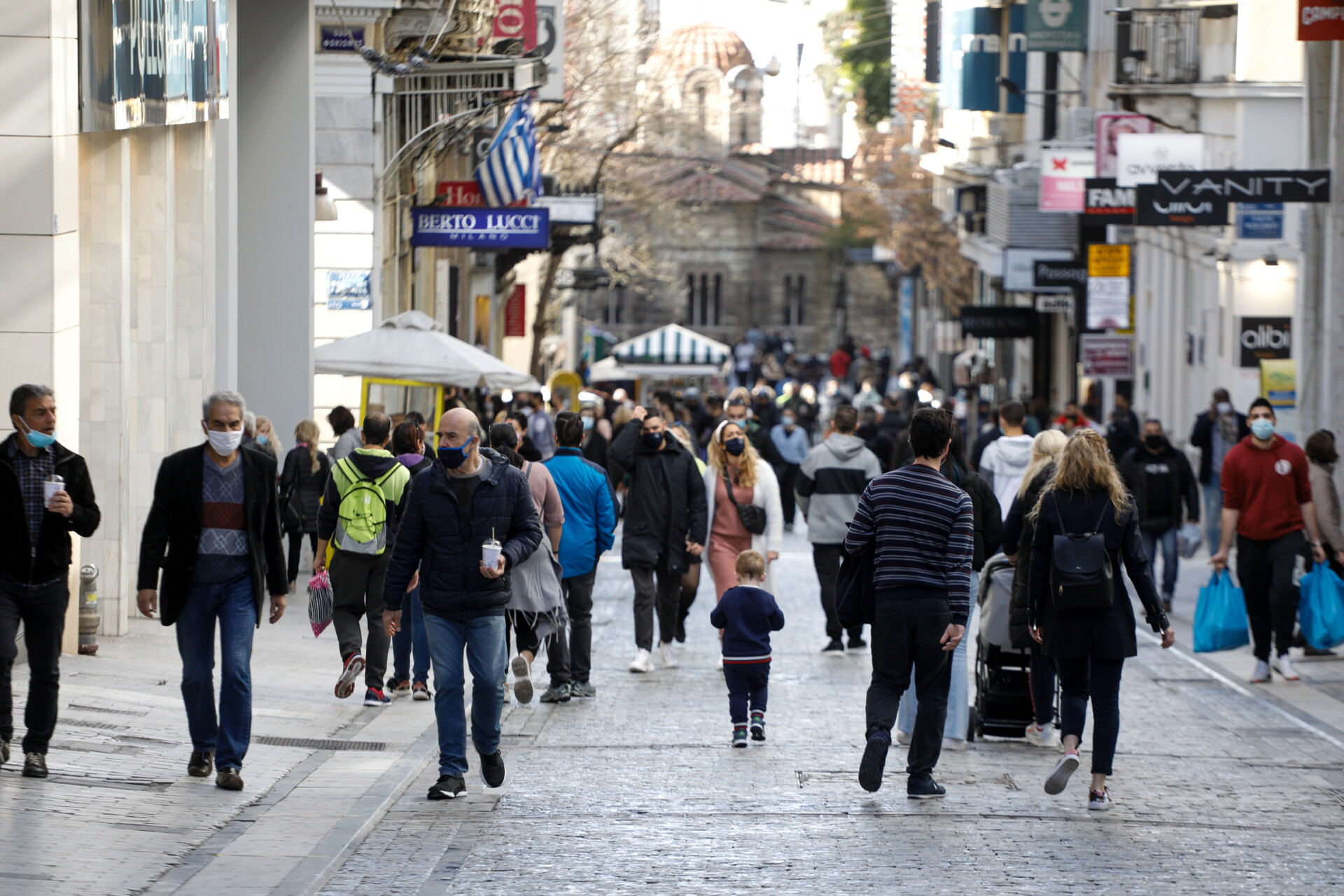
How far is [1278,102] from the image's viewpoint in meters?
24.5

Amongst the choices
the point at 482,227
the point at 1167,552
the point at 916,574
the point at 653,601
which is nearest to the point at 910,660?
the point at 916,574

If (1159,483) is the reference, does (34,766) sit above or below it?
below

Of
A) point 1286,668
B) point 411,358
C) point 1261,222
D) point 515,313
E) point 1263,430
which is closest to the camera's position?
point 1263,430

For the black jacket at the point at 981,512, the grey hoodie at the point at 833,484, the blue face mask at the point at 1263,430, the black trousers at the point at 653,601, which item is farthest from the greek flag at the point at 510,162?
the black jacket at the point at 981,512

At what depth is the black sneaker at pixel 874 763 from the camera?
8148 millimetres

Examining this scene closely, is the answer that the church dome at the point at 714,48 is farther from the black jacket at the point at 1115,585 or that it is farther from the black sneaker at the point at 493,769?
the black sneaker at the point at 493,769

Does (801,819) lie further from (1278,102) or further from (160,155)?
(1278,102)

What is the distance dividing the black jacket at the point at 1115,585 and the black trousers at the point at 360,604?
14.1ft

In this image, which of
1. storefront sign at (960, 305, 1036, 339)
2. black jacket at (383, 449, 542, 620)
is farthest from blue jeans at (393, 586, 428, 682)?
storefront sign at (960, 305, 1036, 339)

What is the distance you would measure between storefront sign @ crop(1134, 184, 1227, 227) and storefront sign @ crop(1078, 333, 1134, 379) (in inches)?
389

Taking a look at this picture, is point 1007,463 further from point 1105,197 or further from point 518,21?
point 518,21

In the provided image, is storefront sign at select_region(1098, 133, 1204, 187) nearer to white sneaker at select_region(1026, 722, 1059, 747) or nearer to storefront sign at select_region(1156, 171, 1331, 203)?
storefront sign at select_region(1156, 171, 1331, 203)

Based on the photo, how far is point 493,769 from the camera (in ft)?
28.3

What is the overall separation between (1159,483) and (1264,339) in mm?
8099
